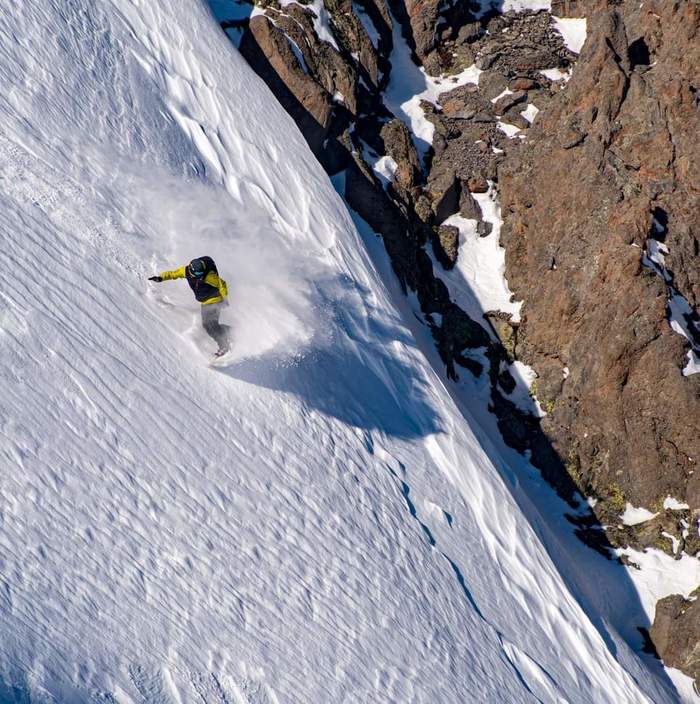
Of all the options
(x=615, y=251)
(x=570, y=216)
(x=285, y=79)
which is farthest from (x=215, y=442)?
(x=570, y=216)

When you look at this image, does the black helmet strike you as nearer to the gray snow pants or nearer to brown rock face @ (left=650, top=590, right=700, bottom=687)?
the gray snow pants

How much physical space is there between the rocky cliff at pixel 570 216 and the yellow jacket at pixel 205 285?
1054 centimetres

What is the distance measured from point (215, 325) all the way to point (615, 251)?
13.3 meters

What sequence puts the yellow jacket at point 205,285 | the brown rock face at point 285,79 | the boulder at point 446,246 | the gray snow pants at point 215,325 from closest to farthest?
the yellow jacket at point 205,285 < the gray snow pants at point 215,325 < the brown rock face at point 285,79 < the boulder at point 446,246

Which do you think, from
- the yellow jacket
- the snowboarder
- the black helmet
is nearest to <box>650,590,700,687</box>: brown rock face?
the snowboarder

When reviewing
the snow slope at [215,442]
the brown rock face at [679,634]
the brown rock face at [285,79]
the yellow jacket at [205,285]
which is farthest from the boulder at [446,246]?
the yellow jacket at [205,285]

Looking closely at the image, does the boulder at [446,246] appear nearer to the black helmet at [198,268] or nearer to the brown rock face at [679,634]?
the brown rock face at [679,634]

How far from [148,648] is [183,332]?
5306mm

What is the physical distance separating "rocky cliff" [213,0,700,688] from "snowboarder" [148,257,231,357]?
10.2 meters

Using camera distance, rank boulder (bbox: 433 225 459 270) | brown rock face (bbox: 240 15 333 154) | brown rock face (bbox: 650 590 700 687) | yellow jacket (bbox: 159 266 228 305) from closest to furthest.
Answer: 1. yellow jacket (bbox: 159 266 228 305)
2. brown rock face (bbox: 650 590 700 687)
3. brown rock face (bbox: 240 15 333 154)
4. boulder (bbox: 433 225 459 270)

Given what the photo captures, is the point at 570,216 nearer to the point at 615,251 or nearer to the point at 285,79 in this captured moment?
the point at 615,251

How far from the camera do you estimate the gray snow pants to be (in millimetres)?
11975

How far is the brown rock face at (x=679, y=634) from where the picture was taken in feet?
61.9

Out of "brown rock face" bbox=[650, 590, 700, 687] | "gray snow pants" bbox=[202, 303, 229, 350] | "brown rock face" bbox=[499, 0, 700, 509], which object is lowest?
"brown rock face" bbox=[650, 590, 700, 687]
